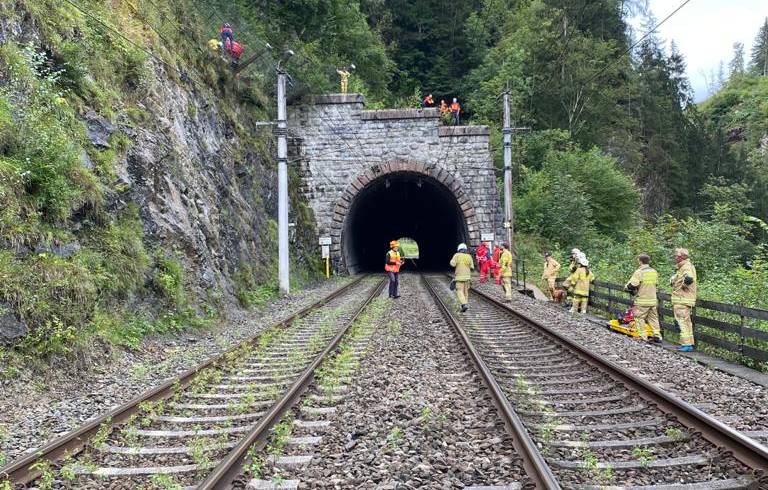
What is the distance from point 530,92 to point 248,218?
2194 centimetres

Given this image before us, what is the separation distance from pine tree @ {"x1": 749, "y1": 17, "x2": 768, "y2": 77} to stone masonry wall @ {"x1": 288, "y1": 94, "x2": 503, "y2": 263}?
85782 mm

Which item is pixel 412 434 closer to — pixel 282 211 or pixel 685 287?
pixel 685 287

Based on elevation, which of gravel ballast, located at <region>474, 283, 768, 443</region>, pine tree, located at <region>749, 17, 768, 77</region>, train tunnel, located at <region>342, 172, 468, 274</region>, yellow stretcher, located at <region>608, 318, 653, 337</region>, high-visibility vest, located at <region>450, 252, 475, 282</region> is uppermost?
pine tree, located at <region>749, 17, 768, 77</region>

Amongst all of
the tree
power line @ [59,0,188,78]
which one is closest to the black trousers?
power line @ [59,0,188,78]

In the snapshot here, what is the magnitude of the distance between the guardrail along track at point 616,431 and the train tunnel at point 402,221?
18.2 metres

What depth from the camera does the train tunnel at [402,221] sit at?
85.3ft

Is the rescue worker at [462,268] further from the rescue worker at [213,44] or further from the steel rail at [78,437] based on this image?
the rescue worker at [213,44]

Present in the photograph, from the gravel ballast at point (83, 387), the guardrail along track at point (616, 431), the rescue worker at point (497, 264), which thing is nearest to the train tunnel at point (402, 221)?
the rescue worker at point (497, 264)

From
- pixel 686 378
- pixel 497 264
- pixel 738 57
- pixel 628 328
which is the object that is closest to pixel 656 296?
pixel 628 328

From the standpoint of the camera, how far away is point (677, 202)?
38469 millimetres

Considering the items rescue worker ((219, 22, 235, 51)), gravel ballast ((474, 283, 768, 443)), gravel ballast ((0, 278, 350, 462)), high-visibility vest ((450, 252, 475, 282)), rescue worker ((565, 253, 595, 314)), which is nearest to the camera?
gravel ballast ((0, 278, 350, 462))

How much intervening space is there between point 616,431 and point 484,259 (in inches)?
670

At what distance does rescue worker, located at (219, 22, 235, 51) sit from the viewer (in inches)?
672

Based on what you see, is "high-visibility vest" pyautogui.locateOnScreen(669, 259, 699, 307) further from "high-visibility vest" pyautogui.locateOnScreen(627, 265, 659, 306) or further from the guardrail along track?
the guardrail along track
